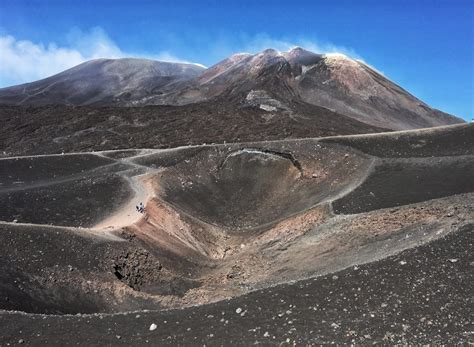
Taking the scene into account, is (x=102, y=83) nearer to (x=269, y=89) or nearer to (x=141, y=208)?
(x=269, y=89)

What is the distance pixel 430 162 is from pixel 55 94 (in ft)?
305

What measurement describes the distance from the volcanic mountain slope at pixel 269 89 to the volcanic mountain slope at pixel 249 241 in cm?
3960

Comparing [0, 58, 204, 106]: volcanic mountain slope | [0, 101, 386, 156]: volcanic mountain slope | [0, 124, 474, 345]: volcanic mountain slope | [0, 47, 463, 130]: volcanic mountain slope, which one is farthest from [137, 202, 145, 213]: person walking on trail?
[0, 58, 204, 106]: volcanic mountain slope

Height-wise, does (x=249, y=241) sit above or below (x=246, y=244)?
above

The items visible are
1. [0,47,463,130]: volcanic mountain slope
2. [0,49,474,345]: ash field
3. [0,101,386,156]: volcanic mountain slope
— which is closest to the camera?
[0,49,474,345]: ash field

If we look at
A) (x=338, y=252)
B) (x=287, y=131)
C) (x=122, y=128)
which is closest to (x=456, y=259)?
(x=338, y=252)

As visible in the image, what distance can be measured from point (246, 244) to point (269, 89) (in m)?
60.4

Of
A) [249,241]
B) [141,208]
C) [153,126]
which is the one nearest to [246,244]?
[249,241]

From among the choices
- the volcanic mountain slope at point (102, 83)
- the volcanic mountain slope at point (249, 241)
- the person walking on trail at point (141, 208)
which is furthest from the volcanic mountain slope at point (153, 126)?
the person walking on trail at point (141, 208)

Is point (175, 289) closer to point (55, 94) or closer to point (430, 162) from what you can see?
point (430, 162)

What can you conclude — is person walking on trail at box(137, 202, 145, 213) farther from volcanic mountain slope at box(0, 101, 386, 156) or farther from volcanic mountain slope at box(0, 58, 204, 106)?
volcanic mountain slope at box(0, 58, 204, 106)

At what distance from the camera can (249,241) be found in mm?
26094

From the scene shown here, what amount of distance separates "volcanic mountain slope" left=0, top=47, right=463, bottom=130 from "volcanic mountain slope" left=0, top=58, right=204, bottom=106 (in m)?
0.20

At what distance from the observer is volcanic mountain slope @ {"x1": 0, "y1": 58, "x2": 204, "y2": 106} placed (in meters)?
102
